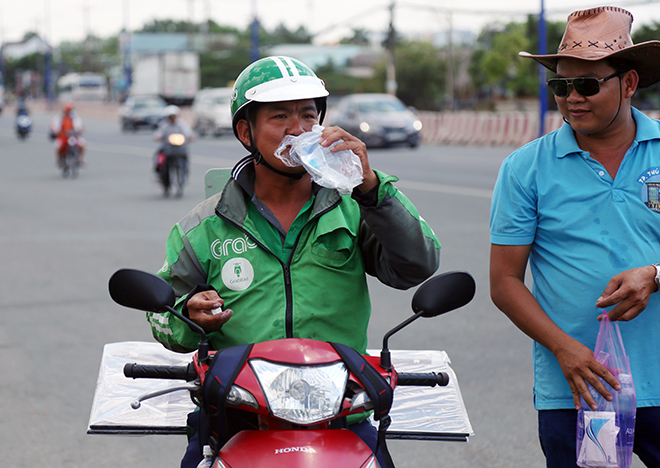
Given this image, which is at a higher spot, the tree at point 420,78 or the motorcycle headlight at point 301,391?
the motorcycle headlight at point 301,391

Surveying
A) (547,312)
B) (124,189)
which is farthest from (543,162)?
(124,189)

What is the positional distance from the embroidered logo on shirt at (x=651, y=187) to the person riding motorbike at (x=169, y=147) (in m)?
13.9

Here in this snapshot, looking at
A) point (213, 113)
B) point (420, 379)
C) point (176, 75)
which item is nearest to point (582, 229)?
point (420, 379)

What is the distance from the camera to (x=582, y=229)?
2654 millimetres

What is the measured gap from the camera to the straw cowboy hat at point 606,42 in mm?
2619

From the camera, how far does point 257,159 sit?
2744mm

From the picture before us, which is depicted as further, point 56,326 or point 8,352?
point 56,326

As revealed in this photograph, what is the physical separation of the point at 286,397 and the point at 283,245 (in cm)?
71

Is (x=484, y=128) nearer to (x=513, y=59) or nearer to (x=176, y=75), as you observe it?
(x=513, y=59)

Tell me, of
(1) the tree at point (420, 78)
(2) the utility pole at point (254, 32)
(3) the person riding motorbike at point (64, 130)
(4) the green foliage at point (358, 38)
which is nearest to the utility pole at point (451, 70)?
(1) the tree at point (420, 78)

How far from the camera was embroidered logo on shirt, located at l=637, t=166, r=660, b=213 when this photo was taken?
2.62 metres

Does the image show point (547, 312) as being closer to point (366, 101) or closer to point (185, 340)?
point (185, 340)

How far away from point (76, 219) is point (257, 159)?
10665 millimetres

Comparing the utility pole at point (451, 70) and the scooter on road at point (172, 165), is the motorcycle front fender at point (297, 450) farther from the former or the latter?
the utility pole at point (451, 70)
